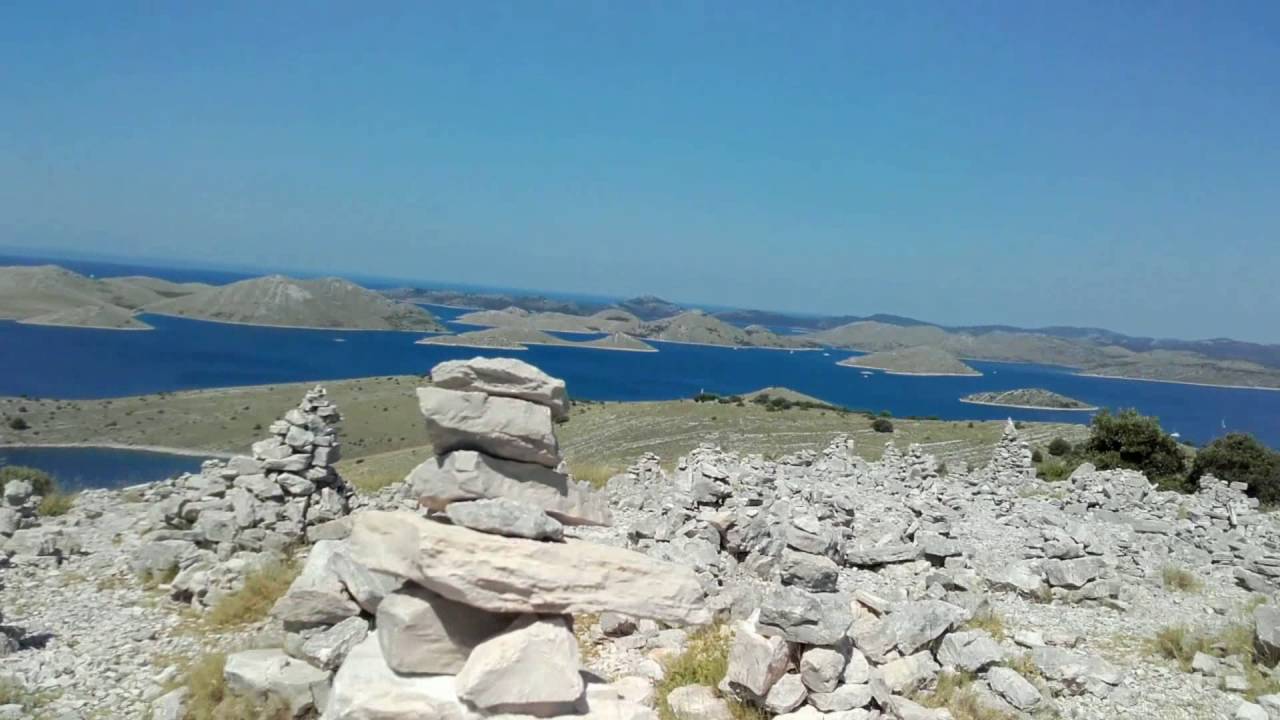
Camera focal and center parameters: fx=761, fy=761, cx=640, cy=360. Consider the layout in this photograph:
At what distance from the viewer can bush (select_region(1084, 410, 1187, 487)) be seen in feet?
112

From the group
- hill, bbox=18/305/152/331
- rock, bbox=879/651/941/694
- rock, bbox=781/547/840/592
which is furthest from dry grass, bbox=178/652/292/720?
hill, bbox=18/305/152/331

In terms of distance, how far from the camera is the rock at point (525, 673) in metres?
6.45

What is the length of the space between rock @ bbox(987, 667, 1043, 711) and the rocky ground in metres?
0.04

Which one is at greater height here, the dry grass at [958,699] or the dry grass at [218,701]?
the dry grass at [958,699]

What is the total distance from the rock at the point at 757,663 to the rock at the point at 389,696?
304cm

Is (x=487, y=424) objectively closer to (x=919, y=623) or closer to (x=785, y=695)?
(x=785, y=695)

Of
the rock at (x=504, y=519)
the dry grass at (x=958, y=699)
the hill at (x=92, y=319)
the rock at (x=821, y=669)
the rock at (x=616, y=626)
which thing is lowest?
the hill at (x=92, y=319)

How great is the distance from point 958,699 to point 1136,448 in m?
32.4

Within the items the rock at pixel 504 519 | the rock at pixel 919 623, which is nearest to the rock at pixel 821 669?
the rock at pixel 919 623

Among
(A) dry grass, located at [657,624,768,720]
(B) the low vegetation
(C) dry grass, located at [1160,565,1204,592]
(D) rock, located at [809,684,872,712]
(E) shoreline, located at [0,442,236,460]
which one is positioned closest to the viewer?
(D) rock, located at [809,684,872,712]

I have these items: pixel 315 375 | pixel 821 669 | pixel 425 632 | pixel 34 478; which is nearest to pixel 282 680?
pixel 425 632

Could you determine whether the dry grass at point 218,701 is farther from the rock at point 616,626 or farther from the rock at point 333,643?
the rock at point 616,626

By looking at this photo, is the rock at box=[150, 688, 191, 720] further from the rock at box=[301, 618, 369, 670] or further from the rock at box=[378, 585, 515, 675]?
the rock at box=[378, 585, 515, 675]

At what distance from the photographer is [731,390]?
536 ft
